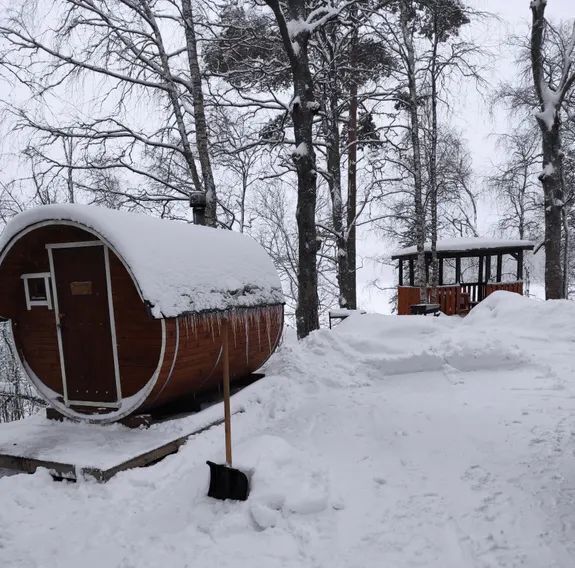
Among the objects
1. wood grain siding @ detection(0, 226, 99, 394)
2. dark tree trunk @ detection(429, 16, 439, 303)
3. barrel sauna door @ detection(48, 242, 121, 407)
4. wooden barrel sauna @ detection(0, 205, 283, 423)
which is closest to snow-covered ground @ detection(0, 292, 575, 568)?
wooden barrel sauna @ detection(0, 205, 283, 423)

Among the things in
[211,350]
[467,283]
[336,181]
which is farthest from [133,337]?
[467,283]

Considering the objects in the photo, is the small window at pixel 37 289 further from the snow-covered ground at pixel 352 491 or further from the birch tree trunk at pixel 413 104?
the birch tree trunk at pixel 413 104

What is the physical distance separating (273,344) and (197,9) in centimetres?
854

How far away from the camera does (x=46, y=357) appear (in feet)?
16.9

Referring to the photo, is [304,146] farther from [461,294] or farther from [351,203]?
[461,294]

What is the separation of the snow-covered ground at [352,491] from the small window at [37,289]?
6.76 feet

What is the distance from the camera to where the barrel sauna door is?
4.74 metres

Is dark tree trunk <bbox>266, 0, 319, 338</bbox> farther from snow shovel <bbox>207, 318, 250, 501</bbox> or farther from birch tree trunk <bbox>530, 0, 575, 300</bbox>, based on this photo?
birch tree trunk <bbox>530, 0, 575, 300</bbox>

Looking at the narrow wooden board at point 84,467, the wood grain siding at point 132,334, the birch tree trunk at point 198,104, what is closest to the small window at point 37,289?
the wood grain siding at point 132,334

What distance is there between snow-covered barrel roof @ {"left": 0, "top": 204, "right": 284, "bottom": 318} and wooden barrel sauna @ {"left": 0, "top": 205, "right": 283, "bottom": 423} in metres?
0.01

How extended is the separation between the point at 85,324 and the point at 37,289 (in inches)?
34.9

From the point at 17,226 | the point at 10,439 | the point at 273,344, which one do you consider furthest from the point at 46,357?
the point at 273,344

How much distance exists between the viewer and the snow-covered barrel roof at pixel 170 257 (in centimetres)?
414

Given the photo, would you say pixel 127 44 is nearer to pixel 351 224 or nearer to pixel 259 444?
pixel 351 224
